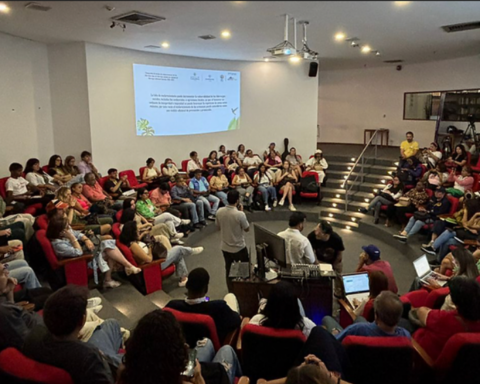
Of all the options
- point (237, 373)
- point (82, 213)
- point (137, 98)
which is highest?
point (137, 98)

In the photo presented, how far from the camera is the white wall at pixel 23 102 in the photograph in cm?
676

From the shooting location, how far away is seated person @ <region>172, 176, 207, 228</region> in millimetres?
7465

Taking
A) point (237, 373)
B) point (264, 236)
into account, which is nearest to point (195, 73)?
point (264, 236)

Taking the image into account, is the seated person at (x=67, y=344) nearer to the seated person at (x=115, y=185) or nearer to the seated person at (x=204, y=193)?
A: the seated person at (x=115, y=185)

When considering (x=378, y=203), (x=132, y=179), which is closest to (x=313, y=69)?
(x=378, y=203)

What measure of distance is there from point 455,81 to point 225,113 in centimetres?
642

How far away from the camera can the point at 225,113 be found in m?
10.2

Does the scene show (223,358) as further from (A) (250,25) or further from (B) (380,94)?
(B) (380,94)

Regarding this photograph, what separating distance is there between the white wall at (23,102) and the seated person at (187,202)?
2601 millimetres

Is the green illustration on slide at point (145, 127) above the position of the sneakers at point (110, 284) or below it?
above

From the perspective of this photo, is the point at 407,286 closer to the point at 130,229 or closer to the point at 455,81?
the point at 130,229

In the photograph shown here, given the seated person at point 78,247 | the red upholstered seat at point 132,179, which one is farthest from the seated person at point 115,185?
the seated person at point 78,247

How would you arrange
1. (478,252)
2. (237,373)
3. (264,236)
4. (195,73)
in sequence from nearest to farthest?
(237,373), (264,236), (478,252), (195,73)

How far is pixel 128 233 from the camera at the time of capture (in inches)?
187
